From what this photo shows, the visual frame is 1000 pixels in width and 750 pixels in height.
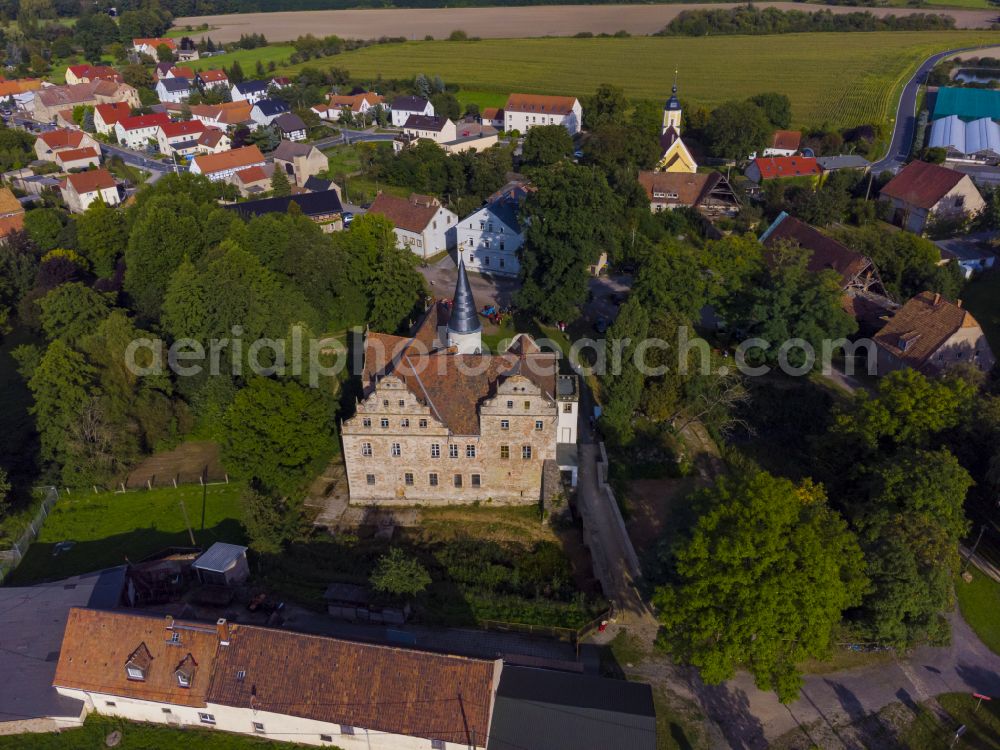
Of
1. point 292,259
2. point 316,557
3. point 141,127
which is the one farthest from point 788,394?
point 141,127

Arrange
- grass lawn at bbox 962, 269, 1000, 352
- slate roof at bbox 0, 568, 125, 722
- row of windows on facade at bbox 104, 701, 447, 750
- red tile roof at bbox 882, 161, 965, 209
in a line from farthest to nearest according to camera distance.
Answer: red tile roof at bbox 882, 161, 965, 209, grass lawn at bbox 962, 269, 1000, 352, slate roof at bbox 0, 568, 125, 722, row of windows on facade at bbox 104, 701, 447, 750

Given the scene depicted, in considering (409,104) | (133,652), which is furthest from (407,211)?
(409,104)

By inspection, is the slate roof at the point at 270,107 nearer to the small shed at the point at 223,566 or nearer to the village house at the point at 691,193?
the village house at the point at 691,193

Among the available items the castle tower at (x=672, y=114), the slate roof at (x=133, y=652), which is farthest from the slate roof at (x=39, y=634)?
the castle tower at (x=672, y=114)

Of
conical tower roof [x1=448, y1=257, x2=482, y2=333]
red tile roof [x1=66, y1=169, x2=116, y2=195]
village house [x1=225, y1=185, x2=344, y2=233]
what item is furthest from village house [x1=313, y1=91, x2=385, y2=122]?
conical tower roof [x1=448, y1=257, x2=482, y2=333]

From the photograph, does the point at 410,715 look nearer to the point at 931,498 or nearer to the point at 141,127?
the point at 931,498

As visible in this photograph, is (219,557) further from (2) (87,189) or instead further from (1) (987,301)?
(2) (87,189)

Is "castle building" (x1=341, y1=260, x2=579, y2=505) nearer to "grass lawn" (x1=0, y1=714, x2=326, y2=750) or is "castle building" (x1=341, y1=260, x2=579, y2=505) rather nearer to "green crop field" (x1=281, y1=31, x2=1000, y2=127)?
"grass lawn" (x1=0, y1=714, x2=326, y2=750)
